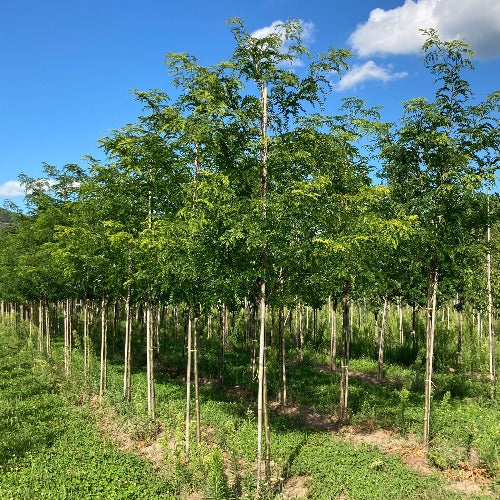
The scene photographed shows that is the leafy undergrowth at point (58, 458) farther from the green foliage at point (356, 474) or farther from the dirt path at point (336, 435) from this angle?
the green foliage at point (356, 474)

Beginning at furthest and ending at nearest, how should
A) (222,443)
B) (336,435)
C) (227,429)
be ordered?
1. (336,435)
2. (227,429)
3. (222,443)

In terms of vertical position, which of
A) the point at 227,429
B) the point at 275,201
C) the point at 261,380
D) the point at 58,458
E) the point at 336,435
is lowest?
the point at 336,435

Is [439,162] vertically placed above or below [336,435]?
above

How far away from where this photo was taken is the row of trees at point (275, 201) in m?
8.88

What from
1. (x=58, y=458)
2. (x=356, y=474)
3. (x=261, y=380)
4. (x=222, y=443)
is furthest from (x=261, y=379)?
(x=58, y=458)

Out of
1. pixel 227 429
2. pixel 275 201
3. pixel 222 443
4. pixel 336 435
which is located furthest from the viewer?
pixel 336 435

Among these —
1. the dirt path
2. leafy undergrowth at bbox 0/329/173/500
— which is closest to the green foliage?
the dirt path

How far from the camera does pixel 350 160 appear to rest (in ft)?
41.6

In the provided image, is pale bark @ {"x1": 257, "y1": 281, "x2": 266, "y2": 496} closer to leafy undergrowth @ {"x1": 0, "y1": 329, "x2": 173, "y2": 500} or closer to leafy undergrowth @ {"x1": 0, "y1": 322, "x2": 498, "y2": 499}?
leafy undergrowth @ {"x1": 0, "y1": 322, "x2": 498, "y2": 499}

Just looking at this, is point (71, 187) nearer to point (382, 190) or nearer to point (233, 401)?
point (233, 401)

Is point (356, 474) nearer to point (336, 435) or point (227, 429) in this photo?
point (336, 435)

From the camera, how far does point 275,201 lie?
8.54 meters

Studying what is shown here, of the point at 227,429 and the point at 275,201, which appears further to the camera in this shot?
the point at 227,429

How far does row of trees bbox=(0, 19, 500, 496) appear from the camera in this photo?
8875 millimetres
